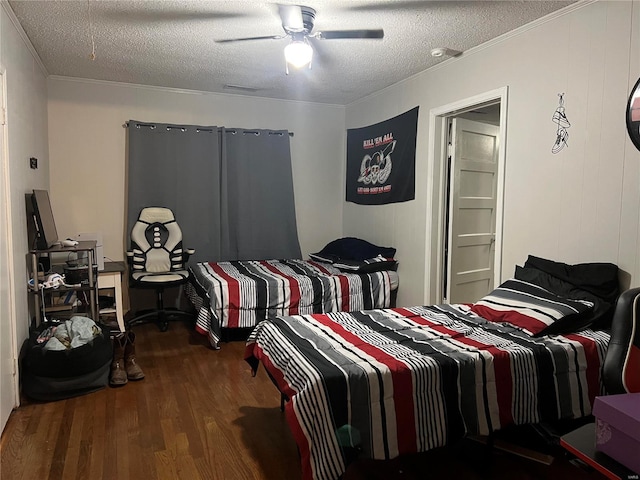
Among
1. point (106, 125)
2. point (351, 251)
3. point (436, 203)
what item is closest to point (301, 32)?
point (436, 203)

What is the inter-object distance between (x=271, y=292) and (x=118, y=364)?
4.34 feet

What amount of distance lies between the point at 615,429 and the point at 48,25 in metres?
3.75

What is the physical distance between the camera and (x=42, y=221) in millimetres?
3311

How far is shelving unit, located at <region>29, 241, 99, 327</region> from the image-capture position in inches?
129

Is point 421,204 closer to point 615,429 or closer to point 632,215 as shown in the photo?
point 632,215

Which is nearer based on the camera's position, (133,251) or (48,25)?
(48,25)

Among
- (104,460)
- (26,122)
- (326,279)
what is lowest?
(104,460)

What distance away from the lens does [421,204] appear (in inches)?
167

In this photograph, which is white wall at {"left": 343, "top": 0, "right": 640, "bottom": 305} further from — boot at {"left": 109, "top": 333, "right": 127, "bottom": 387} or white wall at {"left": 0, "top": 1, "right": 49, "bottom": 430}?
white wall at {"left": 0, "top": 1, "right": 49, "bottom": 430}

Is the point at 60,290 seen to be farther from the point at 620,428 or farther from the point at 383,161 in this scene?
the point at 620,428

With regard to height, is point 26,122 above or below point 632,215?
above

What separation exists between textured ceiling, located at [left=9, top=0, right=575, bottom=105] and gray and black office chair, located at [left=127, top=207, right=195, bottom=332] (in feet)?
4.59

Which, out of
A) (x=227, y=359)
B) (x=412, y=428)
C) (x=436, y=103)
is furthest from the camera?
(x=436, y=103)

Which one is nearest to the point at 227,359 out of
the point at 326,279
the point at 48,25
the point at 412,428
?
the point at 326,279
